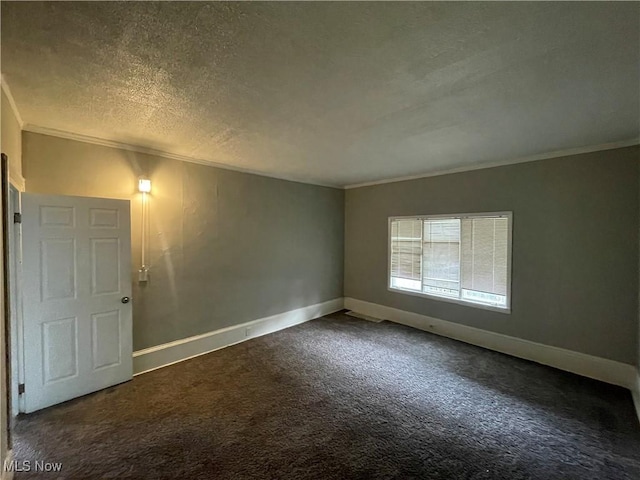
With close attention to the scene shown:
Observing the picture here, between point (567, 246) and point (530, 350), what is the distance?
1.37 metres

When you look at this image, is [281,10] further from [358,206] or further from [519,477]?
[358,206]

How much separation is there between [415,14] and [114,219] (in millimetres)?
3145

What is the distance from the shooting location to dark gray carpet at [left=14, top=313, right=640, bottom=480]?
195 cm

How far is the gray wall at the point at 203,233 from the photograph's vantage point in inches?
115

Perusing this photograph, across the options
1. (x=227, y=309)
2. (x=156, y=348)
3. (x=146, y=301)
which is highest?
(x=146, y=301)

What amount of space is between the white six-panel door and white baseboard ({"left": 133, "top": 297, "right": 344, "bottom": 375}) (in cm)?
25

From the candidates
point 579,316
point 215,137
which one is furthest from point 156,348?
point 579,316

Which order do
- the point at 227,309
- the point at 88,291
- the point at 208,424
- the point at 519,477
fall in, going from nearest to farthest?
the point at 519,477, the point at 208,424, the point at 88,291, the point at 227,309

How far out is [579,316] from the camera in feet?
10.6

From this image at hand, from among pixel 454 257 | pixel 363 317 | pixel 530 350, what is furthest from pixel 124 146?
pixel 530 350

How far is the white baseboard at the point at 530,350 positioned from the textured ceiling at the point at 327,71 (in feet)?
7.86

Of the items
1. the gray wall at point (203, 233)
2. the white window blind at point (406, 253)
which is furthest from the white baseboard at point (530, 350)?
the gray wall at point (203, 233)

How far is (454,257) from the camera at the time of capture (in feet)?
14.1

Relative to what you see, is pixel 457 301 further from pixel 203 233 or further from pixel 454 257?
pixel 203 233
